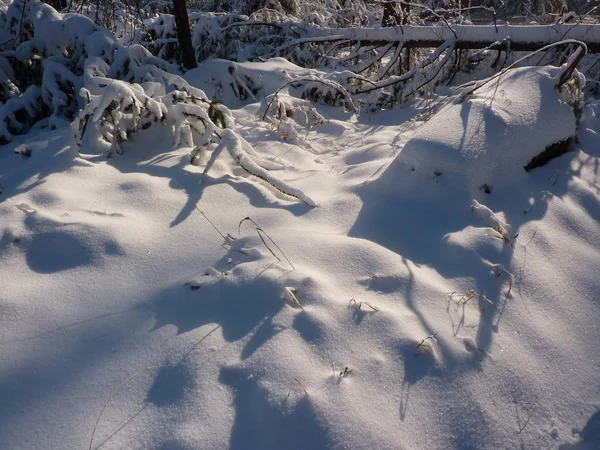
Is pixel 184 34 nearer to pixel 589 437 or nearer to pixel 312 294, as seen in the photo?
pixel 312 294

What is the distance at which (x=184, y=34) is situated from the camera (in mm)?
5125

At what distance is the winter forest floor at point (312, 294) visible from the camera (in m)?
1.70

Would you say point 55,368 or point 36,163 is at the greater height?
point 36,163

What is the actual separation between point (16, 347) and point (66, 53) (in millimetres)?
3830

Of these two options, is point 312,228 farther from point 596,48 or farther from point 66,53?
point 596,48

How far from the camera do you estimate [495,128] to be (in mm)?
3195

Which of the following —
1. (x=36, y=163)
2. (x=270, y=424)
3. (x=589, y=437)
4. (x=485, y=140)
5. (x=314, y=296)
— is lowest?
(x=589, y=437)

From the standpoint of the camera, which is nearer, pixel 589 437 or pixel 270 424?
pixel 270 424

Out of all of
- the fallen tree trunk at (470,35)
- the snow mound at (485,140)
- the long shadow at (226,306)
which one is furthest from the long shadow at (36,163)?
the fallen tree trunk at (470,35)

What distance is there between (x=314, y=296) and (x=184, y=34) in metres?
4.20

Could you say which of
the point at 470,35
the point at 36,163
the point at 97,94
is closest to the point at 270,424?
the point at 36,163


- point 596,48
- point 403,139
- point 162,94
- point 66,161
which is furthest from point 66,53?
point 596,48

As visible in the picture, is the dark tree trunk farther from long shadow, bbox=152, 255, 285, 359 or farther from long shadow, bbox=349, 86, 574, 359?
long shadow, bbox=152, 255, 285, 359

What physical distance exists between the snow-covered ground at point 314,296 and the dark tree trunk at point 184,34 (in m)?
2.13
